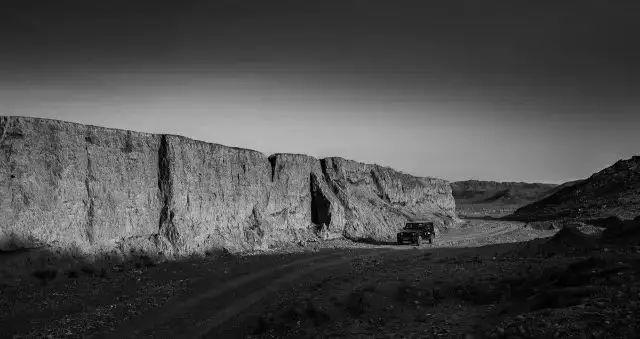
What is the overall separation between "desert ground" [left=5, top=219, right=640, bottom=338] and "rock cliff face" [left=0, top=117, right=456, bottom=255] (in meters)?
1.76

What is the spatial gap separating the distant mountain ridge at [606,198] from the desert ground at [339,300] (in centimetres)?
3490

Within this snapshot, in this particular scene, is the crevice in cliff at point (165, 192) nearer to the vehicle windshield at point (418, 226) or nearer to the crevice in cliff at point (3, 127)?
the crevice in cliff at point (3, 127)

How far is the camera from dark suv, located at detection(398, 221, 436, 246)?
3231 centimetres

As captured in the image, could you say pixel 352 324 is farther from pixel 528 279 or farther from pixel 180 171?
pixel 180 171

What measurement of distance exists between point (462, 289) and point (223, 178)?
16884mm

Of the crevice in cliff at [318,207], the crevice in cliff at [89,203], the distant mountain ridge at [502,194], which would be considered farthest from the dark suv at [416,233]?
the distant mountain ridge at [502,194]

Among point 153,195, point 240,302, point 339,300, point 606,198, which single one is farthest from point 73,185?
point 606,198

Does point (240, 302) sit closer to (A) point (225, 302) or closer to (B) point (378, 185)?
(A) point (225, 302)

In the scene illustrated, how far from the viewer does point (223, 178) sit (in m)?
26.2

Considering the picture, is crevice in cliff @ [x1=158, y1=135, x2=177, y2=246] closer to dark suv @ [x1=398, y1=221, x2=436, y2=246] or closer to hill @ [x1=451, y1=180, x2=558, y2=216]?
dark suv @ [x1=398, y1=221, x2=436, y2=246]

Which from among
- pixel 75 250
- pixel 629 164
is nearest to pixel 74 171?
pixel 75 250

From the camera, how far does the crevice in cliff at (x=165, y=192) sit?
71.2 feet

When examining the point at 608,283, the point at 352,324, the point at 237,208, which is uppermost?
the point at 237,208

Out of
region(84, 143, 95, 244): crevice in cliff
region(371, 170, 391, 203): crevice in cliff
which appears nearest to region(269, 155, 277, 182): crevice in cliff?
region(84, 143, 95, 244): crevice in cliff
